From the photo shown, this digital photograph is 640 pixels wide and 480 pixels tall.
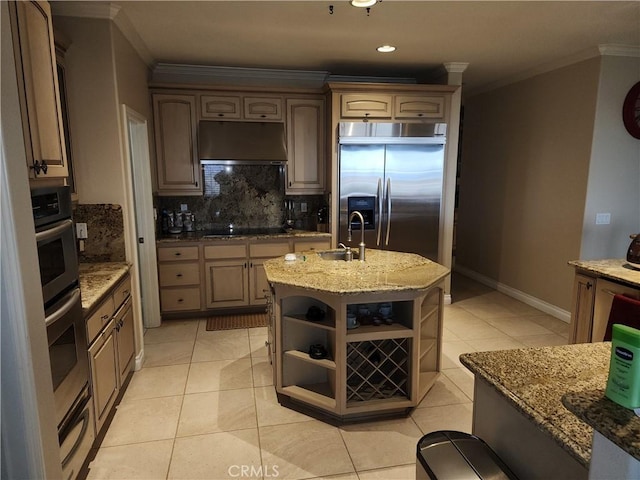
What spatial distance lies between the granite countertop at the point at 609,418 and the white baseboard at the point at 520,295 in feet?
12.2

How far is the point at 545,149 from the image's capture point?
14.5 feet

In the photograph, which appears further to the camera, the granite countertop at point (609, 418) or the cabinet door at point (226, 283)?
the cabinet door at point (226, 283)

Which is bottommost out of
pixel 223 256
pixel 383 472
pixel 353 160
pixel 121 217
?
pixel 383 472

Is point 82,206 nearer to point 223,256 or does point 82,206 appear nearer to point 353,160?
point 223,256

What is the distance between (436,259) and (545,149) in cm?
166

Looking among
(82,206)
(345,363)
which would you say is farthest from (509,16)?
(82,206)

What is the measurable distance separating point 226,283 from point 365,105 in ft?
7.86

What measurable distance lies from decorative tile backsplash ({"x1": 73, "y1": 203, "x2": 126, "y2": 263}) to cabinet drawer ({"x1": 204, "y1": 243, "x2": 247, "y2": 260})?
1.24m

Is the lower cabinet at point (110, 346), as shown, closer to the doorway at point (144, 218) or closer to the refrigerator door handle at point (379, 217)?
the doorway at point (144, 218)

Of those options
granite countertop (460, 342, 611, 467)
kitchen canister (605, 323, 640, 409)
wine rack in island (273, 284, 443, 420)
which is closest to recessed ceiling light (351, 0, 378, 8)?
wine rack in island (273, 284, 443, 420)

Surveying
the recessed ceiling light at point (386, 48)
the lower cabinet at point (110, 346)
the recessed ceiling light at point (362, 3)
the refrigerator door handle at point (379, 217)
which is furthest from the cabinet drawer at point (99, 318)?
the recessed ceiling light at point (386, 48)

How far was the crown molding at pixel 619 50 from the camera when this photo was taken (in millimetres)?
3633

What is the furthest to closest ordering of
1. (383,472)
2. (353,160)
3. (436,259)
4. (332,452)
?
(436,259)
(353,160)
(332,452)
(383,472)

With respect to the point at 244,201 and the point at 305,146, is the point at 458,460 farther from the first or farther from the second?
the point at 244,201
